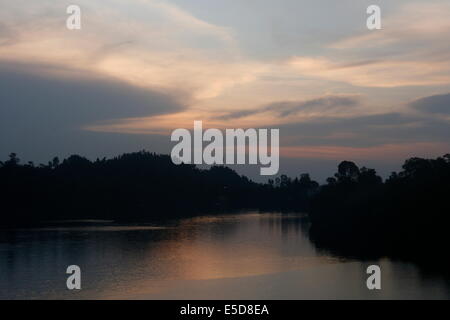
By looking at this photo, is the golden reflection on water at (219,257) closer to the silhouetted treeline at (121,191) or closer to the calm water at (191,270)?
the calm water at (191,270)

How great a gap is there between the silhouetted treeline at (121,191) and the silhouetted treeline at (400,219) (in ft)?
63.3

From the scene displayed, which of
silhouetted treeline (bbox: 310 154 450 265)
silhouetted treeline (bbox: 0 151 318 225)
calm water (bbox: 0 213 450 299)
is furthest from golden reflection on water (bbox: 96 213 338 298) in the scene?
silhouetted treeline (bbox: 0 151 318 225)

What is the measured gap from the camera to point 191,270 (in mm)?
20531

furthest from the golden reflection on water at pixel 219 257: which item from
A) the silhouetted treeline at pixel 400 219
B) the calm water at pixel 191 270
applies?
the silhouetted treeline at pixel 400 219

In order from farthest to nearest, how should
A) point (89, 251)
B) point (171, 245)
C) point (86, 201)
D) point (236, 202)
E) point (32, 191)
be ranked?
point (236, 202) < point (86, 201) < point (32, 191) < point (171, 245) < point (89, 251)

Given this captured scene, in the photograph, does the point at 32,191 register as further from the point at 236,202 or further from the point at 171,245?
the point at 236,202

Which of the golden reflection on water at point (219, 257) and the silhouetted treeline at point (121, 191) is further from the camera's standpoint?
the silhouetted treeline at point (121, 191)

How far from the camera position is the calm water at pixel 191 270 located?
16703mm

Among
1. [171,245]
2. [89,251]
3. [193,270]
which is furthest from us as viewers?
[171,245]

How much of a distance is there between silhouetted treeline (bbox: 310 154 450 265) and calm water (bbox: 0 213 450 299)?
239 cm

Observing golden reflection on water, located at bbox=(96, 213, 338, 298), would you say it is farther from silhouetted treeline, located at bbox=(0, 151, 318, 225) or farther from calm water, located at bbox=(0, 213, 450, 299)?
silhouetted treeline, located at bbox=(0, 151, 318, 225)

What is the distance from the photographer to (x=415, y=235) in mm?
26703

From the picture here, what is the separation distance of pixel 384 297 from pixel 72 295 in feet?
27.3
